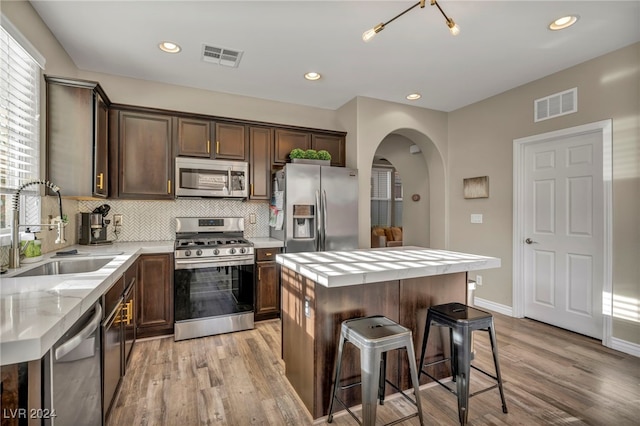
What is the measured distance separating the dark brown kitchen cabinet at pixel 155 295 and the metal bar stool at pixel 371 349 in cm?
206

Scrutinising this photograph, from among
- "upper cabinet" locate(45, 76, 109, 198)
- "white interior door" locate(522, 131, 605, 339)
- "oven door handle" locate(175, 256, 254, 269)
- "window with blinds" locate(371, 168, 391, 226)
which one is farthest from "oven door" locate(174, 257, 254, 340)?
"window with blinds" locate(371, 168, 391, 226)

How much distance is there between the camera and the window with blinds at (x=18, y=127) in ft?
6.59

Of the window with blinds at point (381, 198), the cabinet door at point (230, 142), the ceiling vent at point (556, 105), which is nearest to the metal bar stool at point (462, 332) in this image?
the ceiling vent at point (556, 105)

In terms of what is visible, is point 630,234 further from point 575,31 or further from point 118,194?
point 118,194

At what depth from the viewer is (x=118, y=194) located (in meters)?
3.27

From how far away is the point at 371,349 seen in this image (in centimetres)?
159

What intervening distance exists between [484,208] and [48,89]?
4.84 metres

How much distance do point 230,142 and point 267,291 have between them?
1.84 metres

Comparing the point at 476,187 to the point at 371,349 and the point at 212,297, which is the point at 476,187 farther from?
the point at 212,297

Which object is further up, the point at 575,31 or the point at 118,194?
the point at 575,31

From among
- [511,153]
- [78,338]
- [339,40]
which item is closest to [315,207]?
[339,40]

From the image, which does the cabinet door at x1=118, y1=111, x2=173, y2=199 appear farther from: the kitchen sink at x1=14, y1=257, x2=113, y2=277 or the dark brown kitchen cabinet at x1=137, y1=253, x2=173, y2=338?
the kitchen sink at x1=14, y1=257, x2=113, y2=277

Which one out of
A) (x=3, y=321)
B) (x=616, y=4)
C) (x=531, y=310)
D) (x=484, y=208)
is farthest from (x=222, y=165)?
(x=531, y=310)

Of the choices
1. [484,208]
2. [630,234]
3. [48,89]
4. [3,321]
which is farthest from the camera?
[484,208]
